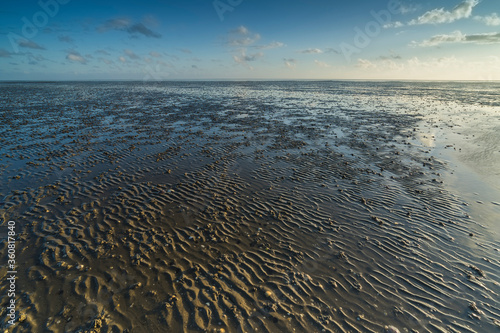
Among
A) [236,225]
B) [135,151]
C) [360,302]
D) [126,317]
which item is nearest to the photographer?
[126,317]

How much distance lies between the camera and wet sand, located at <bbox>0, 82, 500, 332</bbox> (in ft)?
23.0

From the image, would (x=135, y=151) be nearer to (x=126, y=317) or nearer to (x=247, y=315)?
(x=126, y=317)

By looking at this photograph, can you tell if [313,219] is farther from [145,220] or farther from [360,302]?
[145,220]

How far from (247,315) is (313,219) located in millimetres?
6516

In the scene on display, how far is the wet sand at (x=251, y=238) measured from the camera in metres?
7.02

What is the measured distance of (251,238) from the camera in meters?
10.5

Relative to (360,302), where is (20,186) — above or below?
above

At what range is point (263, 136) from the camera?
2756 cm

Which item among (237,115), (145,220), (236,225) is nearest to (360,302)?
(236,225)

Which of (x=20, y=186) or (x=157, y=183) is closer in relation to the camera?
(x=20, y=186)

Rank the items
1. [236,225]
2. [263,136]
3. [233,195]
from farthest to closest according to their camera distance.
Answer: [263,136] → [233,195] → [236,225]

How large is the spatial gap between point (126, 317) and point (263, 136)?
23.4 m

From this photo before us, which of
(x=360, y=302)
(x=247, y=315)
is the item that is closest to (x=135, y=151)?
(x=247, y=315)

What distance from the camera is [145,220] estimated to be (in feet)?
37.9
